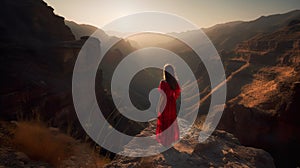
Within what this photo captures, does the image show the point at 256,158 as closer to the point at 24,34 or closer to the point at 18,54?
the point at 18,54

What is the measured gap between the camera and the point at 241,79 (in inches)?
1405

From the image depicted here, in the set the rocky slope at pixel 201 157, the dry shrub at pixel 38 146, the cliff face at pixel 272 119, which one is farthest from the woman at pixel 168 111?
the cliff face at pixel 272 119

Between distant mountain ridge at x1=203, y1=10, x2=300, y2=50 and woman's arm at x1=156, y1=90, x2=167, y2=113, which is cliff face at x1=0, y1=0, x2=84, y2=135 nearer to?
woman's arm at x1=156, y1=90, x2=167, y2=113

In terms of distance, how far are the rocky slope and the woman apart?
253 mm

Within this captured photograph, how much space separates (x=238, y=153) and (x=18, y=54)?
1461 cm

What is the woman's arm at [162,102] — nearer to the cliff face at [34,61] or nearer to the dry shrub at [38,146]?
the dry shrub at [38,146]

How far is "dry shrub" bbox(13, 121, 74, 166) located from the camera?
3.11 metres

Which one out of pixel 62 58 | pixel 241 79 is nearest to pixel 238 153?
pixel 62 58

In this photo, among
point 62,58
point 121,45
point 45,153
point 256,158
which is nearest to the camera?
point 45,153

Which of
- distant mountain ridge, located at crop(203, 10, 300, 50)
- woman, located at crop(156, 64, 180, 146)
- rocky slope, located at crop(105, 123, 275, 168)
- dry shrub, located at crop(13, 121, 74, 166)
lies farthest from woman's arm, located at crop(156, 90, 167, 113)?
distant mountain ridge, located at crop(203, 10, 300, 50)

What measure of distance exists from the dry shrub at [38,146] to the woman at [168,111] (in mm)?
1788

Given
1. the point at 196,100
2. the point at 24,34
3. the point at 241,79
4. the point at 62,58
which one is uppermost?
the point at 24,34

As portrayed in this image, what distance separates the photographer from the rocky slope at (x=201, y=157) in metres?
3.49

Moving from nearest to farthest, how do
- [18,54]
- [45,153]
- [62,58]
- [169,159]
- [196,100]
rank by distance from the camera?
[45,153]
[169,159]
[18,54]
[62,58]
[196,100]
